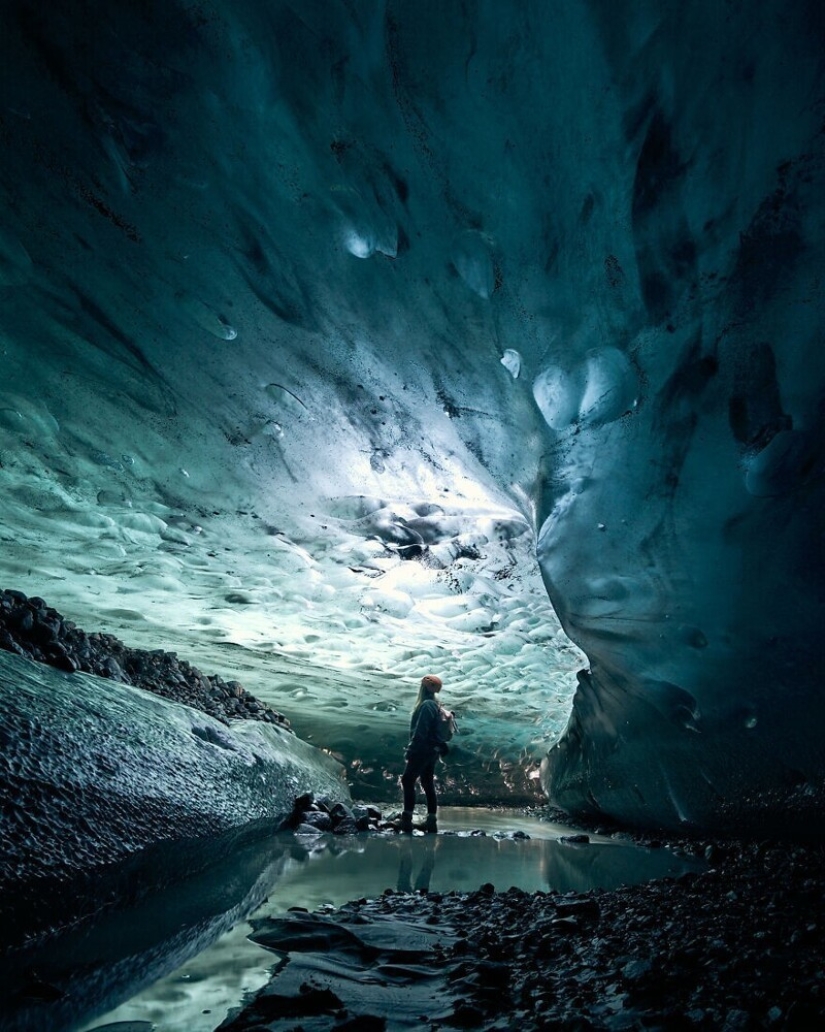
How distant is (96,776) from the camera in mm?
3006

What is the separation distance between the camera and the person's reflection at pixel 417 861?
3.37 metres

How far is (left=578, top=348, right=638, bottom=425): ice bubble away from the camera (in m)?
3.46

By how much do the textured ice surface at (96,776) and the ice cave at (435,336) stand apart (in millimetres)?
24

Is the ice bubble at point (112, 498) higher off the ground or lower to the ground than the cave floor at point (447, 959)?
higher

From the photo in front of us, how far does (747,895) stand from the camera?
2.46 meters

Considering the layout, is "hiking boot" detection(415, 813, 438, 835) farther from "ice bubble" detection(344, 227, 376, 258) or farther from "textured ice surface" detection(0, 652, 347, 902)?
"ice bubble" detection(344, 227, 376, 258)

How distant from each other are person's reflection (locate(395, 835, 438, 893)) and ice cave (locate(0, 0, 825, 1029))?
1.40m

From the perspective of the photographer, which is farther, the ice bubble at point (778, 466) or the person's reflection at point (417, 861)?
the person's reflection at point (417, 861)

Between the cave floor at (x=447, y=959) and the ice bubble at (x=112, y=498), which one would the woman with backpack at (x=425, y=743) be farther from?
the ice bubble at (x=112, y=498)

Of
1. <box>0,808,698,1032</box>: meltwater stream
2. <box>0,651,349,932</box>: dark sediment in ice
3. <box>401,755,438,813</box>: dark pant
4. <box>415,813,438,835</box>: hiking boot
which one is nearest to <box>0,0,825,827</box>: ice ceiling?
<box>0,808,698,1032</box>: meltwater stream

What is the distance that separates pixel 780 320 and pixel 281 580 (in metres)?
6.18

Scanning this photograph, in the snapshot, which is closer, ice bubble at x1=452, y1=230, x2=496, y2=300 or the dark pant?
ice bubble at x1=452, y1=230, x2=496, y2=300

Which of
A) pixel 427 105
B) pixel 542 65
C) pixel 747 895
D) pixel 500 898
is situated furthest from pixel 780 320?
pixel 500 898

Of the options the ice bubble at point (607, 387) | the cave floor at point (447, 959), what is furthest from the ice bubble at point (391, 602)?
the cave floor at point (447, 959)
